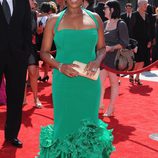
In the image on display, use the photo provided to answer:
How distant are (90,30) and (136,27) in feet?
19.8

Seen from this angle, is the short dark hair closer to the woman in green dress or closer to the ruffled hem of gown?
the woman in green dress

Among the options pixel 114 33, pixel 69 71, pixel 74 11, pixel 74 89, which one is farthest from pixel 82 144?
pixel 114 33

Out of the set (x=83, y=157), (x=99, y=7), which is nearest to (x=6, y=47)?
(x=83, y=157)

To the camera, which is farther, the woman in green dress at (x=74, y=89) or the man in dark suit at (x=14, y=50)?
the man in dark suit at (x=14, y=50)

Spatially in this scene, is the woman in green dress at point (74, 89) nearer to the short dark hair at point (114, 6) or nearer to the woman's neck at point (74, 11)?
the woman's neck at point (74, 11)

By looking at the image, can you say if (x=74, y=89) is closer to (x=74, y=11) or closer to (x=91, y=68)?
(x=91, y=68)

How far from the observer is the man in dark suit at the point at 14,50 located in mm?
4297

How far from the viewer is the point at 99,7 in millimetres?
7684

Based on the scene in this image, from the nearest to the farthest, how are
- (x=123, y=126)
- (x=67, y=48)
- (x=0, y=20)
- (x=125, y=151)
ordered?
(x=67, y=48) < (x=0, y=20) < (x=125, y=151) < (x=123, y=126)

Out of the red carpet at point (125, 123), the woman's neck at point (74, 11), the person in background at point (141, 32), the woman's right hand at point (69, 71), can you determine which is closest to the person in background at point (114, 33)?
the red carpet at point (125, 123)

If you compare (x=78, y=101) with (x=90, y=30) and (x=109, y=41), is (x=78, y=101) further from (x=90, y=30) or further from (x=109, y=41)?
(x=109, y=41)

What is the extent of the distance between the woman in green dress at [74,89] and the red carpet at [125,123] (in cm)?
148

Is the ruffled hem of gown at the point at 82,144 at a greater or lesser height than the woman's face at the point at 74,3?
lesser

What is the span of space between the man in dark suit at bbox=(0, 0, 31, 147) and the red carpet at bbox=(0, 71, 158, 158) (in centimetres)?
31
